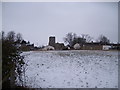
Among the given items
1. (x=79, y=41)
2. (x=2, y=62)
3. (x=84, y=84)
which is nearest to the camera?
(x=2, y=62)

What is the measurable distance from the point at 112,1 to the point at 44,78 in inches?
107

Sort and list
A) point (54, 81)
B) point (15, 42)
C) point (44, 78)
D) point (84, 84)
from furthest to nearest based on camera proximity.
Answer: point (44, 78)
point (54, 81)
point (84, 84)
point (15, 42)

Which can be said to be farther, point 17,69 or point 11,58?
point 17,69

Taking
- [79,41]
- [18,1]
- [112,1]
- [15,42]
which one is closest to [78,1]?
[112,1]

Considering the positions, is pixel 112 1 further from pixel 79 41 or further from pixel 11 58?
pixel 79 41

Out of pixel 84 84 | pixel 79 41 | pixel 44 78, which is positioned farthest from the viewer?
pixel 79 41

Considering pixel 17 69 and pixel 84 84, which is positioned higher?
pixel 17 69

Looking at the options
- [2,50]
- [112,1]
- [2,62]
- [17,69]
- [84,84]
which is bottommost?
[84,84]

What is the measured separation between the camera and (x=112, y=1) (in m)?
4.01

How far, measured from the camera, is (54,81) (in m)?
3.92

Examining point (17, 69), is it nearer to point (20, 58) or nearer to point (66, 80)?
point (20, 58)

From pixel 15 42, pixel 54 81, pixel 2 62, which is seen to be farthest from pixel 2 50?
pixel 54 81

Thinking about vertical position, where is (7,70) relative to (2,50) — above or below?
below

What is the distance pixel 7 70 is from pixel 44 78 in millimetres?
1606
